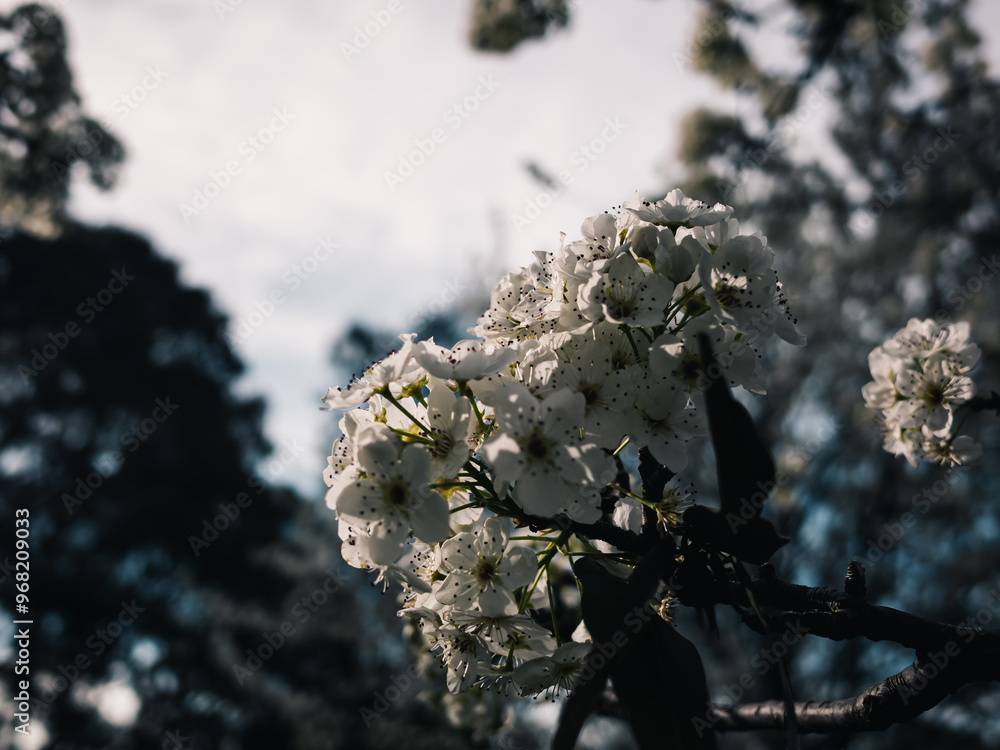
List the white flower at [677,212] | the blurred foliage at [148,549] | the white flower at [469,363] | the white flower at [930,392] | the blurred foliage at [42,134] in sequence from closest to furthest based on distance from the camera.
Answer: the white flower at [469,363] < the white flower at [677,212] < the white flower at [930,392] < the blurred foliage at [42,134] < the blurred foliage at [148,549]

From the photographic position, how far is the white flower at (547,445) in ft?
Result: 3.07

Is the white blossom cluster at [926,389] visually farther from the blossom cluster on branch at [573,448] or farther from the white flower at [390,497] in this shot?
the white flower at [390,497]

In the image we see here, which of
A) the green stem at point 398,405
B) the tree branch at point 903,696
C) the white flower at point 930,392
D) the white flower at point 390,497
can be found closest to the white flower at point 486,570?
the white flower at point 390,497

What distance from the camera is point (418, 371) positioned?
113 cm

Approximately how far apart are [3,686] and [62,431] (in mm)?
4611

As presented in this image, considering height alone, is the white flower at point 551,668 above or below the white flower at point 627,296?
below

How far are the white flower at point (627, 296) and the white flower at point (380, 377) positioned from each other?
0.34 m

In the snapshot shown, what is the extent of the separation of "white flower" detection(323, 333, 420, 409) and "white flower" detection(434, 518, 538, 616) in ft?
1.03

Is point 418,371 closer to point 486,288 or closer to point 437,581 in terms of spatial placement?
point 437,581

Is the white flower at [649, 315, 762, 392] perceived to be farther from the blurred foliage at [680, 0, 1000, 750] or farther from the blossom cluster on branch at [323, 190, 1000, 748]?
the blurred foliage at [680, 0, 1000, 750]

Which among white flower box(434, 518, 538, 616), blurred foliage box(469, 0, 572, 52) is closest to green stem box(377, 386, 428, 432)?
white flower box(434, 518, 538, 616)

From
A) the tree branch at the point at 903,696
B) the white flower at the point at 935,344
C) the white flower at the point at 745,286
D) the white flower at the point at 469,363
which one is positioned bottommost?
the tree branch at the point at 903,696

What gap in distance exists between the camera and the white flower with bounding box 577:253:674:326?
1.01 metres

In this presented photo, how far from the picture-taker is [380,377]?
108cm
